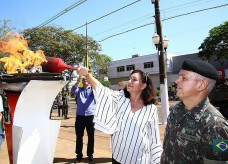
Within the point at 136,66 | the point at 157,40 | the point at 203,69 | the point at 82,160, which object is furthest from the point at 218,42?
the point at 203,69

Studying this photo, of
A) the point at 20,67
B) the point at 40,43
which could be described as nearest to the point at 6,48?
the point at 20,67

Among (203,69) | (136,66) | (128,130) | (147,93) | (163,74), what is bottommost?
(128,130)

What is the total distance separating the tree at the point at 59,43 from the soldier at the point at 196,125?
20.8 m

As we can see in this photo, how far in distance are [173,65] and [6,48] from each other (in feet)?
118

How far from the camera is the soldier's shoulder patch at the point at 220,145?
1231 mm

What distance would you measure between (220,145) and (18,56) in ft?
9.83

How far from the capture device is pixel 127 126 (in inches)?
89.4

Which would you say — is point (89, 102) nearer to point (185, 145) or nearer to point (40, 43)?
point (185, 145)

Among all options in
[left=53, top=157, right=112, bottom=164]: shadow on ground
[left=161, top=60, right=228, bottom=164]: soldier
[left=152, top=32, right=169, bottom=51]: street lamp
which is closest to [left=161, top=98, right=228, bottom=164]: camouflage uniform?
[left=161, top=60, right=228, bottom=164]: soldier

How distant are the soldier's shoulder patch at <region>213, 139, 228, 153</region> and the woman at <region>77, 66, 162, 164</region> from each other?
1.05 meters

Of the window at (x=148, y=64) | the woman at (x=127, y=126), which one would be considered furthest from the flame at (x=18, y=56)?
the window at (x=148, y=64)

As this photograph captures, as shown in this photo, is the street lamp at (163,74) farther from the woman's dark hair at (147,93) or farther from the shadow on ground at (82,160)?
the woman's dark hair at (147,93)

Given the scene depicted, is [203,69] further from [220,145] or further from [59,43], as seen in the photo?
[59,43]

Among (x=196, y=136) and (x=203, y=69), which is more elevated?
(x=203, y=69)
